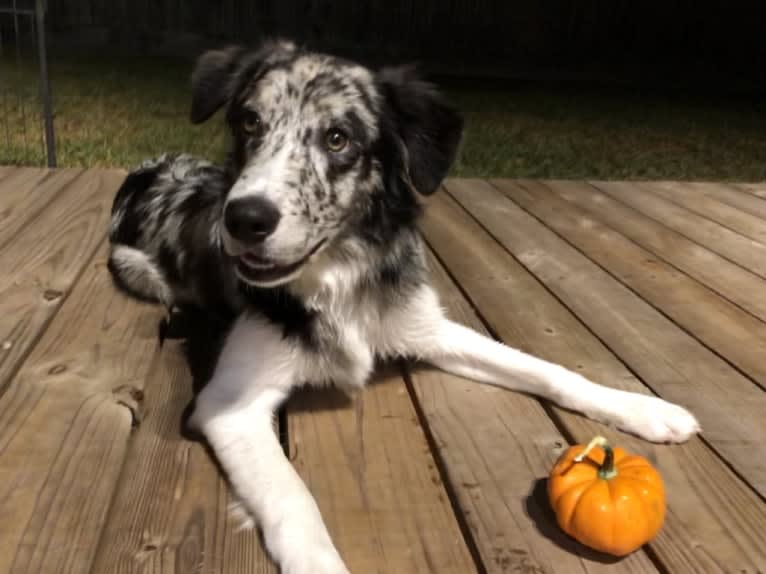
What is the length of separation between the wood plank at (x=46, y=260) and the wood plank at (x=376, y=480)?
965 millimetres

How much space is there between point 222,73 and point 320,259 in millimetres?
790

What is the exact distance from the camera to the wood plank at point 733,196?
15.4 feet

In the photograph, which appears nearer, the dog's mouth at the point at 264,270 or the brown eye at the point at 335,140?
the dog's mouth at the point at 264,270

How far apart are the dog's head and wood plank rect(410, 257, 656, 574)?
558 millimetres

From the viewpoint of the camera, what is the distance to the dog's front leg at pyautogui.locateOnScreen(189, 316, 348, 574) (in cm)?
173

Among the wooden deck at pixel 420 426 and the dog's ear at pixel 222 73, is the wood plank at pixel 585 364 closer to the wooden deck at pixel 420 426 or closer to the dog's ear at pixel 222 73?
the wooden deck at pixel 420 426

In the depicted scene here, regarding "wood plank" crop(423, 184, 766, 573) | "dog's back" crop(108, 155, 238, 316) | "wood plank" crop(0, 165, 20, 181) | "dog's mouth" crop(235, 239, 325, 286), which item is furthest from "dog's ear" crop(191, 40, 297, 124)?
"wood plank" crop(0, 165, 20, 181)

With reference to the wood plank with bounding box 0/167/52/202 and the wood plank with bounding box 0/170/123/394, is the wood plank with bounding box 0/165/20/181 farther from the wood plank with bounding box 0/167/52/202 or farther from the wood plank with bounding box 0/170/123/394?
the wood plank with bounding box 0/170/123/394

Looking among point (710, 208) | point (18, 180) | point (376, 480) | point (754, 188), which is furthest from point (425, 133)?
point (754, 188)

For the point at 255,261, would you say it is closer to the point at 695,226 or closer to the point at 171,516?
the point at 171,516

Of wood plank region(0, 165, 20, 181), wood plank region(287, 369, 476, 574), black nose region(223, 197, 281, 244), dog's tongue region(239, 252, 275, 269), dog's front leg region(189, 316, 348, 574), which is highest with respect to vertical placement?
black nose region(223, 197, 281, 244)

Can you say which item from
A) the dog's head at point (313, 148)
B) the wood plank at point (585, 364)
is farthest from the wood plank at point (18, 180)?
the wood plank at point (585, 364)

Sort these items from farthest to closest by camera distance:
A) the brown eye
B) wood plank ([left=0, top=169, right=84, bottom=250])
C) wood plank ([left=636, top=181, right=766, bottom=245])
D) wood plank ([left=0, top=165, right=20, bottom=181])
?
wood plank ([left=0, top=165, right=20, bottom=181]) → wood plank ([left=636, top=181, right=766, bottom=245]) → wood plank ([left=0, top=169, right=84, bottom=250]) → the brown eye

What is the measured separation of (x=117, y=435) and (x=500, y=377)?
3.82 ft
